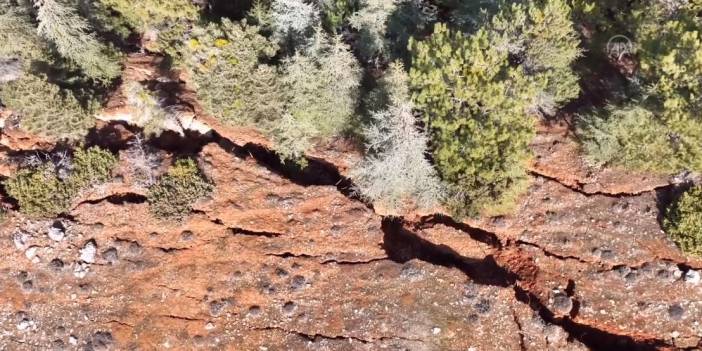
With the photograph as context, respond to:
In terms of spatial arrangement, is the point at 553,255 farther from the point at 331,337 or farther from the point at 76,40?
the point at 76,40

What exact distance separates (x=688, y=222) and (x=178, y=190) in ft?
69.6

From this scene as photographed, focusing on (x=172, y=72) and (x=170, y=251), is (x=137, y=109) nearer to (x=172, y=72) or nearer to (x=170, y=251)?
(x=172, y=72)

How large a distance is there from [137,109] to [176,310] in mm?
9912

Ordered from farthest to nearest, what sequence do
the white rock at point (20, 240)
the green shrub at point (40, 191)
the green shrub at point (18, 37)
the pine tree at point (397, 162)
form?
the green shrub at point (18, 37), the green shrub at point (40, 191), the white rock at point (20, 240), the pine tree at point (397, 162)

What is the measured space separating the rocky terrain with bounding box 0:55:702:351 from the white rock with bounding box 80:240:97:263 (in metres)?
0.06

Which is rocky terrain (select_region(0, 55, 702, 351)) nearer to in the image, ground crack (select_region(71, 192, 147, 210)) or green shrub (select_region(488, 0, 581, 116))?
ground crack (select_region(71, 192, 147, 210))

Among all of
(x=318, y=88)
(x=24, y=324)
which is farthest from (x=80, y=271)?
(x=318, y=88)

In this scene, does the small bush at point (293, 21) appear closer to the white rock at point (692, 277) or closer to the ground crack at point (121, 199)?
the ground crack at point (121, 199)

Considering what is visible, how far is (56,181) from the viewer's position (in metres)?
24.2

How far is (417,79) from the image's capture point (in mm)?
22516

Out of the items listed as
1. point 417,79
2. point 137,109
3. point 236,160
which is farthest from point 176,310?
point 417,79

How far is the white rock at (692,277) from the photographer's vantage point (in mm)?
22562

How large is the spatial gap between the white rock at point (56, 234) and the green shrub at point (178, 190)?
3.87 metres

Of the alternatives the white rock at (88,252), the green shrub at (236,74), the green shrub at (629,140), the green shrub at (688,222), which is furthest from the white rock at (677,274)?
the white rock at (88,252)
